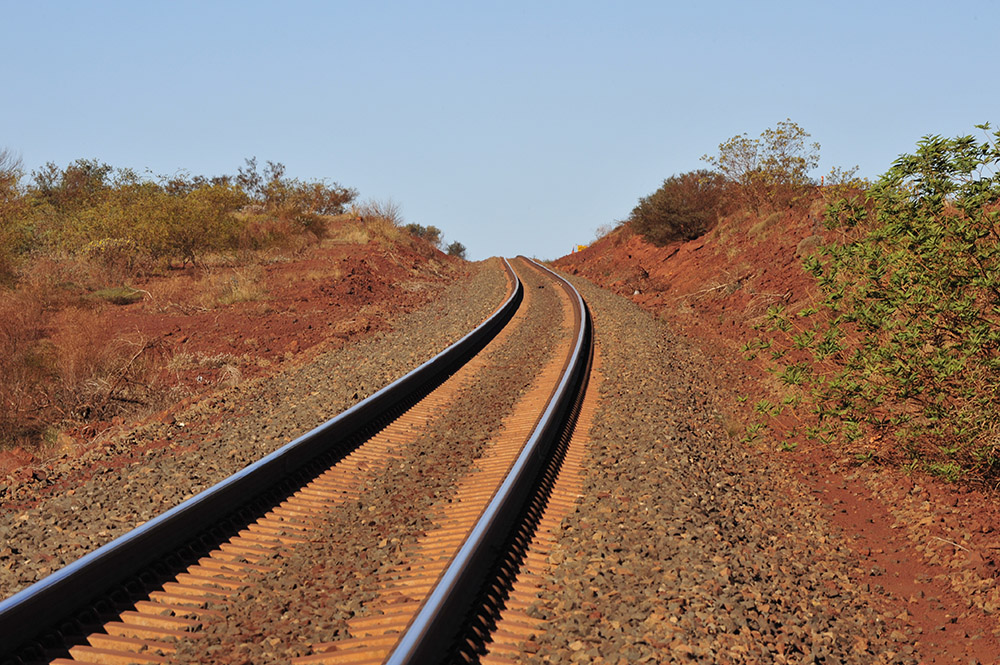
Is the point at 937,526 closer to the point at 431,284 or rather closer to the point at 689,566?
the point at 689,566

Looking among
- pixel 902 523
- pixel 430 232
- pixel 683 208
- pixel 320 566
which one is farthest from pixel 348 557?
pixel 430 232

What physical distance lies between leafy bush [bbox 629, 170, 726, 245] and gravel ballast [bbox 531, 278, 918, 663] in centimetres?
2443

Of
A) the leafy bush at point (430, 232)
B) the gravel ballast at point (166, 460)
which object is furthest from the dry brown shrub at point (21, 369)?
the leafy bush at point (430, 232)

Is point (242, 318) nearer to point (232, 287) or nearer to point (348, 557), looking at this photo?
point (232, 287)

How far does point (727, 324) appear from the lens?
1761cm

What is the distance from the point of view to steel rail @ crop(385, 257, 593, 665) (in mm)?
3604

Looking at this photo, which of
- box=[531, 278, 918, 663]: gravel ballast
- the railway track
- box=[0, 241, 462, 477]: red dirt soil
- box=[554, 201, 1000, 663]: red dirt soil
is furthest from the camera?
box=[0, 241, 462, 477]: red dirt soil

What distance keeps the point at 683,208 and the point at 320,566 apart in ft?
98.6

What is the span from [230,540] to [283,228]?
27.5m

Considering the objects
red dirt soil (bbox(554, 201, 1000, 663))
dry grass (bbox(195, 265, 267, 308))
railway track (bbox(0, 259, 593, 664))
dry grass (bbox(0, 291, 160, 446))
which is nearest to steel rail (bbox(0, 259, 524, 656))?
railway track (bbox(0, 259, 593, 664))

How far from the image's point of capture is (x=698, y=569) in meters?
4.98

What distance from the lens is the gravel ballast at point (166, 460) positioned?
510cm

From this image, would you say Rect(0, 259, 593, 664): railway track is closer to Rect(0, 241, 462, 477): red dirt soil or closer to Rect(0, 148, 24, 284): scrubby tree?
Rect(0, 241, 462, 477): red dirt soil

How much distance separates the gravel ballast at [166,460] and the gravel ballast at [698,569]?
327 cm
